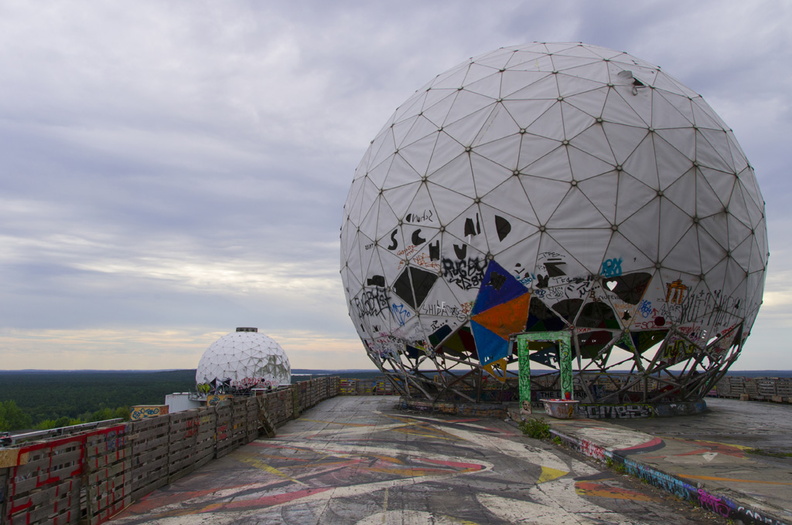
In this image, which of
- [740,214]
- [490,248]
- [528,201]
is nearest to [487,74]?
[528,201]

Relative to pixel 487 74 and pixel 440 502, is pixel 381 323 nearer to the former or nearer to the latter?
pixel 487 74

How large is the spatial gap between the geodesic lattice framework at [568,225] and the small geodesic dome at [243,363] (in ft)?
69.2

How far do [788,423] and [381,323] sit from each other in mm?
13166

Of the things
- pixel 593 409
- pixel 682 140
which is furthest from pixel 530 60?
pixel 593 409

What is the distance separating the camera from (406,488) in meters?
7.53

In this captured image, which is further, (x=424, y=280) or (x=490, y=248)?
(x=424, y=280)

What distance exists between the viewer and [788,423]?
1523 cm

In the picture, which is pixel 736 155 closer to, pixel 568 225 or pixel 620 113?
pixel 620 113

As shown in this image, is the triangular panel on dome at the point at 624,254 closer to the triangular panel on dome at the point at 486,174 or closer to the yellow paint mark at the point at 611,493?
the triangular panel on dome at the point at 486,174

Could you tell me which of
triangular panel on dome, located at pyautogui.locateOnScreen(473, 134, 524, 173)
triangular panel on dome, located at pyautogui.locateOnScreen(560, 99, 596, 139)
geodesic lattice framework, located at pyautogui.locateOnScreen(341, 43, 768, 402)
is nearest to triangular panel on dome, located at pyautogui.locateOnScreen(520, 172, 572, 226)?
geodesic lattice framework, located at pyautogui.locateOnScreen(341, 43, 768, 402)

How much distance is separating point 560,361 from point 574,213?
452 centimetres

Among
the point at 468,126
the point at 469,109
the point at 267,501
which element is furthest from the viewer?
the point at 469,109

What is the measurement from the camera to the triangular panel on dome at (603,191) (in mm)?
15336

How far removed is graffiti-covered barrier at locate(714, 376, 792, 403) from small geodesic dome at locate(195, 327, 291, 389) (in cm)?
2873
